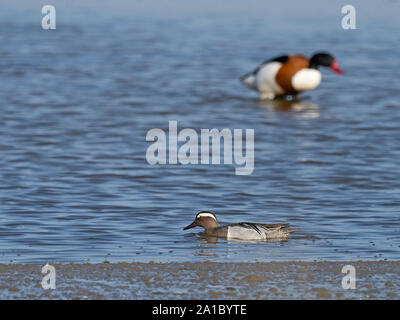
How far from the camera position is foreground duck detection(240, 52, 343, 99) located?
18719 millimetres

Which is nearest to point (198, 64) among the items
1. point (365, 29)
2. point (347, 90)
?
point (347, 90)

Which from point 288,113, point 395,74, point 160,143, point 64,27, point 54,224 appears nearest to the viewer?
point 54,224

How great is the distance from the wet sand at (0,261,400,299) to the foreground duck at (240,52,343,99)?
10.3 metres

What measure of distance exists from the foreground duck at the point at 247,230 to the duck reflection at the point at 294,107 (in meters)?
8.05

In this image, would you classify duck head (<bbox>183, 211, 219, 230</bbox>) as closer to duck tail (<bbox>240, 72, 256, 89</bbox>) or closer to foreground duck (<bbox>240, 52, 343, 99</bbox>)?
foreground duck (<bbox>240, 52, 343, 99</bbox>)

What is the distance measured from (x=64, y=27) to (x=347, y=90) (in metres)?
12.3

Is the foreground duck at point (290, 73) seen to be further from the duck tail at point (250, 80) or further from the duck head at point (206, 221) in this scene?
the duck head at point (206, 221)

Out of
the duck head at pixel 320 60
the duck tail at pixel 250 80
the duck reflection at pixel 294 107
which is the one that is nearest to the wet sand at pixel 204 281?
the duck reflection at pixel 294 107

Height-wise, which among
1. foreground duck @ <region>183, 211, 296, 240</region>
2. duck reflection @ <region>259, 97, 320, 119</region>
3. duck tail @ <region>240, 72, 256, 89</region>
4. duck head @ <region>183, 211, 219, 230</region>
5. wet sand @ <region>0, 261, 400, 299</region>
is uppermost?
duck tail @ <region>240, 72, 256, 89</region>

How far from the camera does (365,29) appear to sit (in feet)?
101

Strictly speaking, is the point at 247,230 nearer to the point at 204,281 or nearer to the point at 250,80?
the point at 204,281

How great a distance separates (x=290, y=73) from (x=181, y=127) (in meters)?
3.33

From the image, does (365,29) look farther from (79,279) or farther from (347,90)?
(79,279)

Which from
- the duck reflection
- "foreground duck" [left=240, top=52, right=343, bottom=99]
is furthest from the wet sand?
"foreground duck" [left=240, top=52, right=343, bottom=99]
